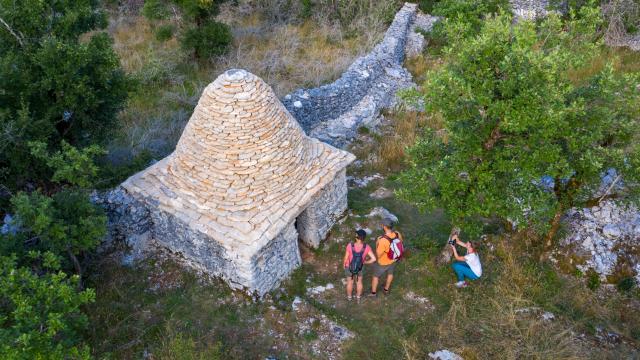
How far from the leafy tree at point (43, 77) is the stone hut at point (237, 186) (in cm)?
200

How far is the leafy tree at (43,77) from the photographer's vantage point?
8531 mm

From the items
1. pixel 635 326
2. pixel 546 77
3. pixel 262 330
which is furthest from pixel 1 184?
pixel 635 326

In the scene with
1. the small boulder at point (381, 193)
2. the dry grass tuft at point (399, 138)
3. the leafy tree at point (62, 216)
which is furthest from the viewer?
the dry grass tuft at point (399, 138)

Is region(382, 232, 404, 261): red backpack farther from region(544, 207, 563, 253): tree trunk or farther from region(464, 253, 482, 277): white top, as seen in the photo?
region(544, 207, 563, 253): tree trunk

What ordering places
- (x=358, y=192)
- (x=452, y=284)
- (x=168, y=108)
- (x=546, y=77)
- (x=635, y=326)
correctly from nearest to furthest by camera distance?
(x=546, y=77) < (x=635, y=326) < (x=452, y=284) < (x=358, y=192) < (x=168, y=108)

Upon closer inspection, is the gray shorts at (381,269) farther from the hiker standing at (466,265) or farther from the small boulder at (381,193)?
the small boulder at (381,193)

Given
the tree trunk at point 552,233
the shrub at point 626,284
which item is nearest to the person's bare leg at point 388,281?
the tree trunk at point 552,233

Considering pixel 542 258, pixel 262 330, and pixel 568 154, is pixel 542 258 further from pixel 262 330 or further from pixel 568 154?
pixel 262 330

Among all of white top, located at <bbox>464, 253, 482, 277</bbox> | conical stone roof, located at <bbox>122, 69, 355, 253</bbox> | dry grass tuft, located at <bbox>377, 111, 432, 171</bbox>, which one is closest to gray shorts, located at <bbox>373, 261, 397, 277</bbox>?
white top, located at <bbox>464, 253, 482, 277</bbox>

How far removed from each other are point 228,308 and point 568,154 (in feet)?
20.8

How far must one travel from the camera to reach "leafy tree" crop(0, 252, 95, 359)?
16.9ft

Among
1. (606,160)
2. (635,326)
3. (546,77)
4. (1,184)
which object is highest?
(546,77)

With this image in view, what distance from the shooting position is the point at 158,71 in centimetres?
1572

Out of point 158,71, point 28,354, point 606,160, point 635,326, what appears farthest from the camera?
point 158,71
